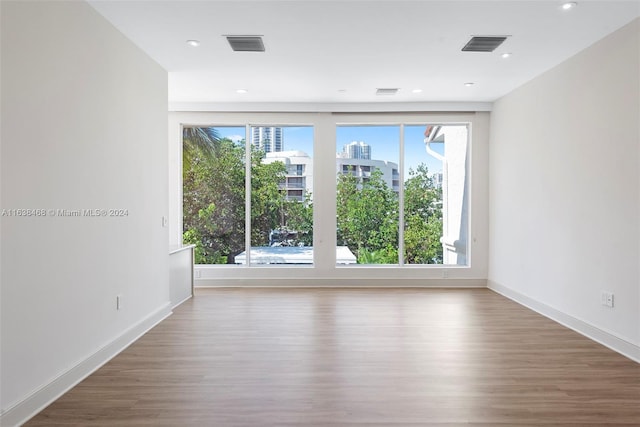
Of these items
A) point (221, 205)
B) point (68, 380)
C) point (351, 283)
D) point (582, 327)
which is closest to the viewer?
point (68, 380)

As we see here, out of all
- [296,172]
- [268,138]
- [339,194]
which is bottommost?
[339,194]

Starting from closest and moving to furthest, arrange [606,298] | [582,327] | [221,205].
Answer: [606,298] → [582,327] → [221,205]

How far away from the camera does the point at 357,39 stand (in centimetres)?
385

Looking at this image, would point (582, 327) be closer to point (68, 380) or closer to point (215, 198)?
point (68, 380)

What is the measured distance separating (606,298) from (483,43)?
8.51 feet

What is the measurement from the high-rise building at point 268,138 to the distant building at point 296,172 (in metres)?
0.10

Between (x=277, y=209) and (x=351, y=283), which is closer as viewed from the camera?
(x=351, y=283)

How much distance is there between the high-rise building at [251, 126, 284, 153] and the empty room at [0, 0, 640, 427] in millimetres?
31

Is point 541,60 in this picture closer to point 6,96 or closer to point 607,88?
point 607,88

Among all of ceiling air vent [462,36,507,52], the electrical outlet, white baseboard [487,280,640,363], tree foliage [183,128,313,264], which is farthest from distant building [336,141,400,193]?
the electrical outlet

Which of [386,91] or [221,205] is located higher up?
[386,91]

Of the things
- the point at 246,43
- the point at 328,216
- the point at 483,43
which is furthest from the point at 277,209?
the point at 483,43

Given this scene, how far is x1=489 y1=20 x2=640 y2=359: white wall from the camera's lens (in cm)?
352

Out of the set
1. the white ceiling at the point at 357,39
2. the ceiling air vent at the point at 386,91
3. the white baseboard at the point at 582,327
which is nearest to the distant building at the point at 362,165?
the ceiling air vent at the point at 386,91
